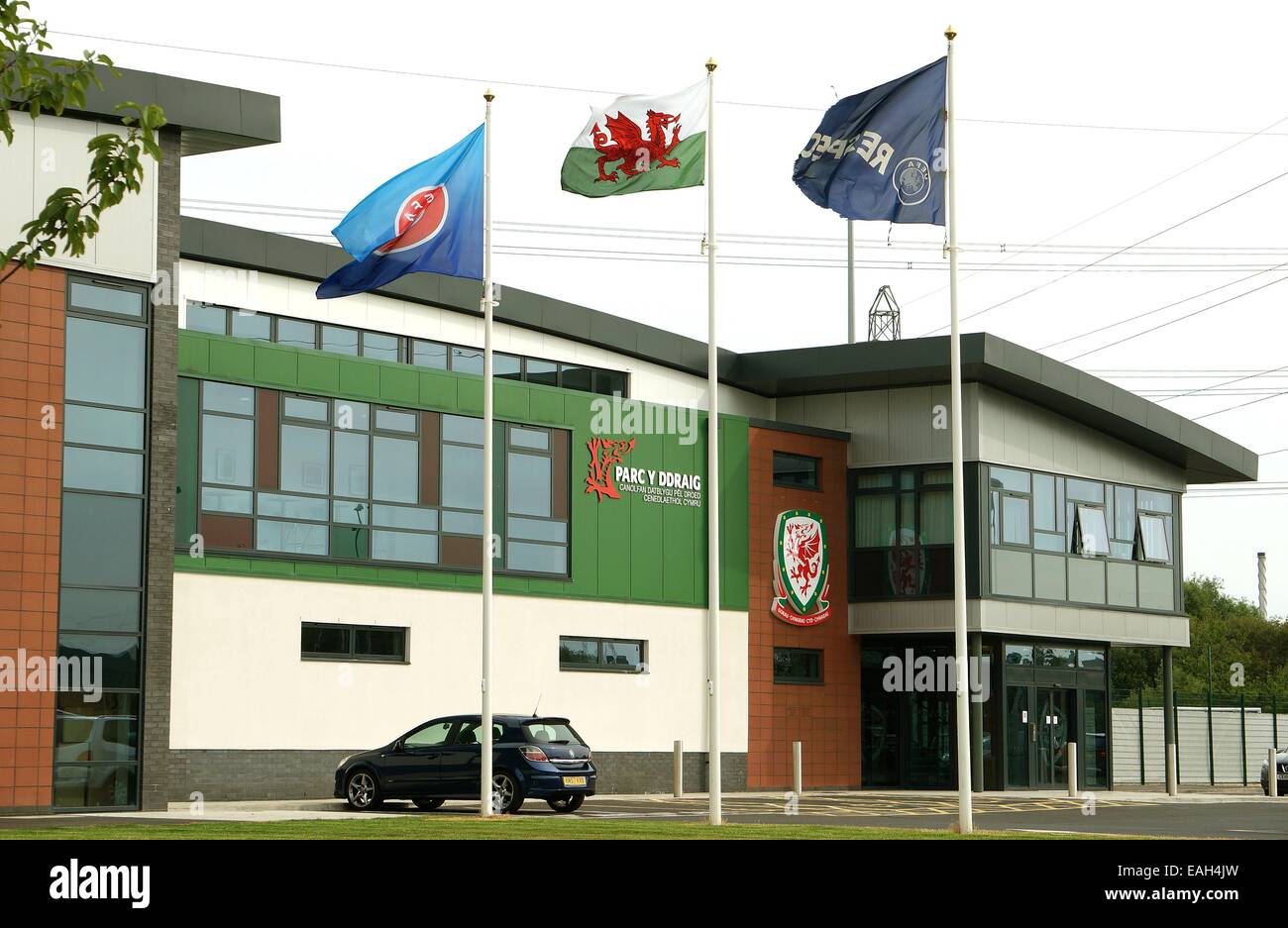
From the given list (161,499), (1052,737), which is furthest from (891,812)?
(161,499)

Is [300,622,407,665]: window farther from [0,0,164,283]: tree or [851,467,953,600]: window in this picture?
[0,0,164,283]: tree

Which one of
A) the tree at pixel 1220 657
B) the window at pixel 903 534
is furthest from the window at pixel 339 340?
the tree at pixel 1220 657

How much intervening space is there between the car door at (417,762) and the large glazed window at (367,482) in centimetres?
376

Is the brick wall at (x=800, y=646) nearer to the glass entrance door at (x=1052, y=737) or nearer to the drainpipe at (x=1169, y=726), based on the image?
the glass entrance door at (x=1052, y=737)

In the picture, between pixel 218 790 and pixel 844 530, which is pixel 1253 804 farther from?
pixel 218 790

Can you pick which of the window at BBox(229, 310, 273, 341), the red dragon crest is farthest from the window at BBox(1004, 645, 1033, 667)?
the window at BBox(229, 310, 273, 341)

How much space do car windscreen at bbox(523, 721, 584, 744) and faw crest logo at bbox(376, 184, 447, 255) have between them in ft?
24.2

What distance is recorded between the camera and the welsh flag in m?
19.1

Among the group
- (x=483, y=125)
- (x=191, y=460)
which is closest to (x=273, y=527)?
(x=191, y=460)

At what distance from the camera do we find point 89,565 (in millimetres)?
21984

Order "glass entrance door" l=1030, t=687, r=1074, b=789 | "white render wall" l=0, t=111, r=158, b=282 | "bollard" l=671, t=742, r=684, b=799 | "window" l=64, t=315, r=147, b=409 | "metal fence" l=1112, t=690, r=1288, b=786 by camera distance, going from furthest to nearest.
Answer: "metal fence" l=1112, t=690, r=1288, b=786 < "glass entrance door" l=1030, t=687, r=1074, b=789 < "bollard" l=671, t=742, r=684, b=799 < "window" l=64, t=315, r=147, b=409 < "white render wall" l=0, t=111, r=158, b=282

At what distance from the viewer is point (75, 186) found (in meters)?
Result: 21.7

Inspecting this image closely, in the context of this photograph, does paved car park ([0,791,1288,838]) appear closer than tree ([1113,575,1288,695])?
Yes

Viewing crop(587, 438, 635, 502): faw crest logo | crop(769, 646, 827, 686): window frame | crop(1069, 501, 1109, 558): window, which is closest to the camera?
crop(587, 438, 635, 502): faw crest logo
